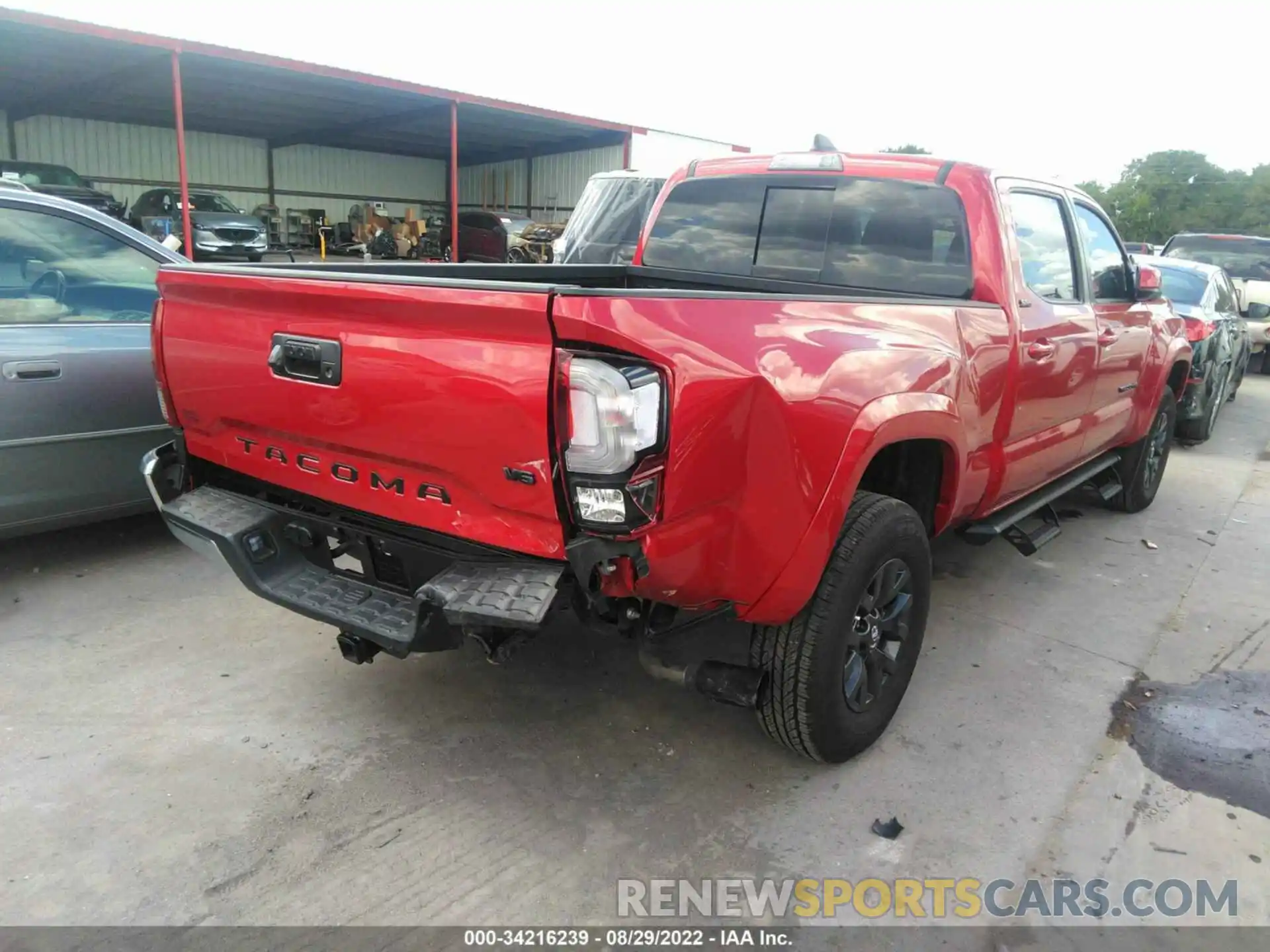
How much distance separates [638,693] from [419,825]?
105cm

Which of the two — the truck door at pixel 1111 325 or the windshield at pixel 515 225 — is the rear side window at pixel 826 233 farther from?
the windshield at pixel 515 225

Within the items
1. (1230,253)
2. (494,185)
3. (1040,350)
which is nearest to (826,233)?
(1040,350)

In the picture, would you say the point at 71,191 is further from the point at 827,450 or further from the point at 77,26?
the point at 827,450

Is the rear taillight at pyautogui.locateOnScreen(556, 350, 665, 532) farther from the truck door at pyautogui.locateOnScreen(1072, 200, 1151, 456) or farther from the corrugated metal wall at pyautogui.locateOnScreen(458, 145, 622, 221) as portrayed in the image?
the corrugated metal wall at pyautogui.locateOnScreen(458, 145, 622, 221)

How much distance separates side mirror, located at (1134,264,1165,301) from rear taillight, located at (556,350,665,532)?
391cm

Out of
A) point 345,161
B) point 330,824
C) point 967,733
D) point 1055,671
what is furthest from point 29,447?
point 345,161

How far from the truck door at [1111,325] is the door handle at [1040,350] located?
2.34ft

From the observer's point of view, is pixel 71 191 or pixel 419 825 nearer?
pixel 419 825

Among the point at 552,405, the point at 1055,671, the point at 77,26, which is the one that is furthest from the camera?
the point at 77,26

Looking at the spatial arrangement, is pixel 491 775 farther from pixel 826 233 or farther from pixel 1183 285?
pixel 1183 285

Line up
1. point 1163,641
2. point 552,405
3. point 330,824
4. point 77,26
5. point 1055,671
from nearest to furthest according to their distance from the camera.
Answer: point 552,405, point 330,824, point 1055,671, point 1163,641, point 77,26

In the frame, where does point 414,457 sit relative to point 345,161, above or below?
below

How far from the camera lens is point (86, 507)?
13.6 ft

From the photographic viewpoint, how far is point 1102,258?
4645 mm
